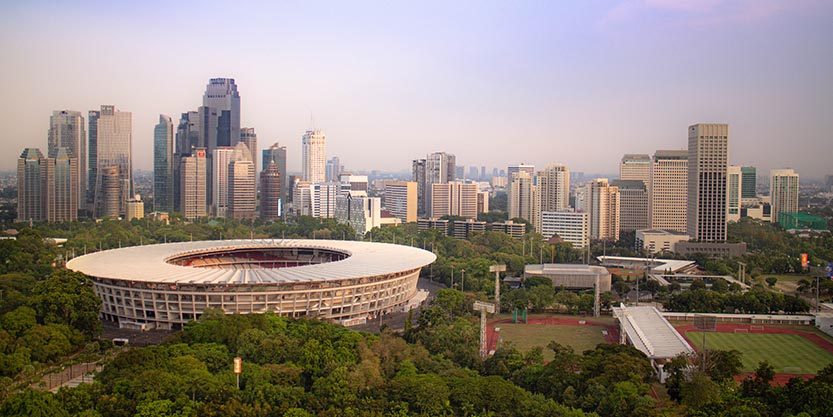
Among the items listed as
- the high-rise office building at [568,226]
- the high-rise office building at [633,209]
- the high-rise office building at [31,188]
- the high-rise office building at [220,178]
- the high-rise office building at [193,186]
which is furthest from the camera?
the high-rise office building at [220,178]

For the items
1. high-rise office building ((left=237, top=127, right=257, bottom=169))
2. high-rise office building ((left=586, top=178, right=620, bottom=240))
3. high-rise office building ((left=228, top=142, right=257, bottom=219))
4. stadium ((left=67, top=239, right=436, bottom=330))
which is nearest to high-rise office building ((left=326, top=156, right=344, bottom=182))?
high-rise office building ((left=237, top=127, right=257, bottom=169))

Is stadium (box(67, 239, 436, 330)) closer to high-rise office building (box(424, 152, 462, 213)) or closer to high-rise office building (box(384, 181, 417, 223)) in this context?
high-rise office building (box(384, 181, 417, 223))

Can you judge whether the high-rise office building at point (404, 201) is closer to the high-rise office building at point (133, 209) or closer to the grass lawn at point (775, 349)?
the high-rise office building at point (133, 209)

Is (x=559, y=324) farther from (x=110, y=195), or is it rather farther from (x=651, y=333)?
(x=110, y=195)

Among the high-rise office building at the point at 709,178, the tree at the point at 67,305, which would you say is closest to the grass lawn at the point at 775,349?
the tree at the point at 67,305

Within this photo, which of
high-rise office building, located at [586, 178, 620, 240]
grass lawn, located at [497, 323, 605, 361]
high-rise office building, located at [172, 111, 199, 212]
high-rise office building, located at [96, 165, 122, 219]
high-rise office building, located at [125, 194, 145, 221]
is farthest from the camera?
high-rise office building, located at [172, 111, 199, 212]

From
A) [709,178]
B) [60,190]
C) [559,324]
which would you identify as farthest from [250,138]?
[559,324]

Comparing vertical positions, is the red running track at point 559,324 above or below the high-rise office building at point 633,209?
below
